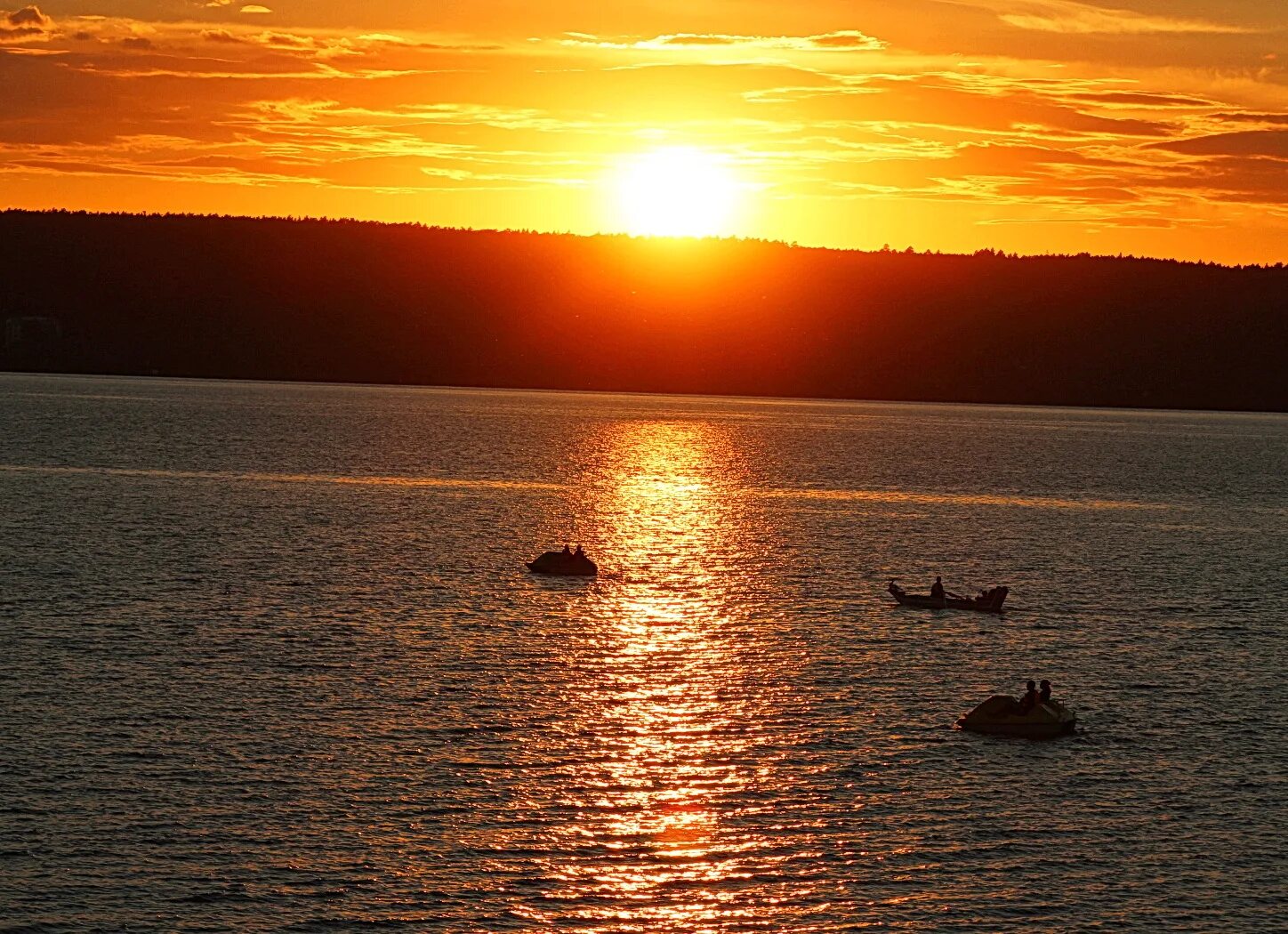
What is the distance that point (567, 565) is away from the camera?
9044 centimetres

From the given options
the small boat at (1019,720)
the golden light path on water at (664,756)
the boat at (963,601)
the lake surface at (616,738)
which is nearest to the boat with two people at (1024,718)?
the small boat at (1019,720)

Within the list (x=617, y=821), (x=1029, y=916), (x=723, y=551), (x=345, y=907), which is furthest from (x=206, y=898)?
(x=723, y=551)

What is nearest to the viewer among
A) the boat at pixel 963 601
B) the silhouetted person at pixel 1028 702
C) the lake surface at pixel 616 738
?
the lake surface at pixel 616 738

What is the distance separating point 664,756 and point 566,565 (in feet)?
142

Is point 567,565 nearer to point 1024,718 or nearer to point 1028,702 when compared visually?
A: point 1028,702

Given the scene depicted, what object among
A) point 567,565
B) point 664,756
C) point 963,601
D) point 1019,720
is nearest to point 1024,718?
point 1019,720

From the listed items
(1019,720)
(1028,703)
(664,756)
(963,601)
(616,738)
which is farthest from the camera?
(963,601)

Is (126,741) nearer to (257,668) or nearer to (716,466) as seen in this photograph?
(257,668)

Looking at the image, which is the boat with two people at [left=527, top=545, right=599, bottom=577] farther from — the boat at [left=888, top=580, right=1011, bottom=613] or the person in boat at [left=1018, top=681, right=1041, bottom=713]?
the person in boat at [left=1018, top=681, right=1041, bottom=713]

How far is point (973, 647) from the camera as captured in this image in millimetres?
70000

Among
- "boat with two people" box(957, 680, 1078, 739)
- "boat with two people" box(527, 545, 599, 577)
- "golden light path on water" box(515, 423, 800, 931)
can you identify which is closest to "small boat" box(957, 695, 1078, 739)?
"boat with two people" box(957, 680, 1078, 739)

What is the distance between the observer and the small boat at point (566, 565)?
90438mm

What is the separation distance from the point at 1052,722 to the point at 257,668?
2977 cm

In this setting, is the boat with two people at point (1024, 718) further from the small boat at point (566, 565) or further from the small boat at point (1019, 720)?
the small boat at point (566, 565)
